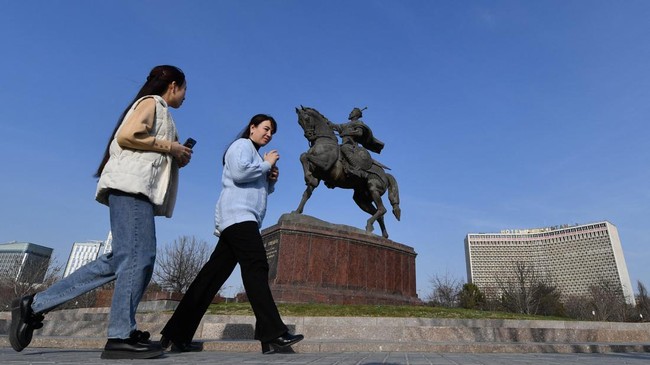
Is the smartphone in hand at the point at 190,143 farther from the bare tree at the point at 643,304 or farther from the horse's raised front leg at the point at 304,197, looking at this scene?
the bare tree at the point at 643,304

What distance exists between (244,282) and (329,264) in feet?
21.5

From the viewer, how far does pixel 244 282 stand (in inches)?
114

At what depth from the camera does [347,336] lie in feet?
17.4

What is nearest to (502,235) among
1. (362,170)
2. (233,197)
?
(362,170)

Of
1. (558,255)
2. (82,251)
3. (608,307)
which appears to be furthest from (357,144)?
(82,251)

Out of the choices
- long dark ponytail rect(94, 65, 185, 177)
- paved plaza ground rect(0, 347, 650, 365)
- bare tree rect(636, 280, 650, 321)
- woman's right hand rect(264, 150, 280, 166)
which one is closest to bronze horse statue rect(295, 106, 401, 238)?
woman's right hand rect(264, 150, 280, 166)

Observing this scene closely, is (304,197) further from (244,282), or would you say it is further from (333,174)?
(244,282)

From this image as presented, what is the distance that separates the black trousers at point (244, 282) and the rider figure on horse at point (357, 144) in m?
8.34

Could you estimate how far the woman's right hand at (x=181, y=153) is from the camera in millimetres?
2685

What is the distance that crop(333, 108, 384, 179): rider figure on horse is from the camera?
38.1ft

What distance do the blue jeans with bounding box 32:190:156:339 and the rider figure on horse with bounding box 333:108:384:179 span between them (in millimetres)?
9089

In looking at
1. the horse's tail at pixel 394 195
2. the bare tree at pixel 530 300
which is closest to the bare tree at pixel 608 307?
the bare tree at pixel 530 300

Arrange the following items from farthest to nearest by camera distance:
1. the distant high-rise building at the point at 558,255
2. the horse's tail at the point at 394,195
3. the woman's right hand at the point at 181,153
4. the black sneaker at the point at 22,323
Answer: the distant high-rise building at the point at 558,255
the horse's tail at the point at 394,195
the woman's right hand at the point at 181,153
the black sneaker at the point at 22,323

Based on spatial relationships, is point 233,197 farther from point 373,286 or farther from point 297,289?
point 373,286
